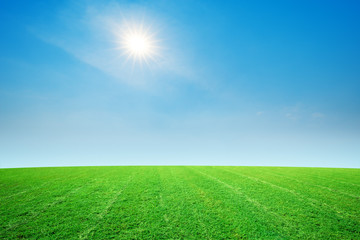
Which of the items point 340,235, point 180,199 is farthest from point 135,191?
point 340,235

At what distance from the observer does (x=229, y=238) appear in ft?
12.6

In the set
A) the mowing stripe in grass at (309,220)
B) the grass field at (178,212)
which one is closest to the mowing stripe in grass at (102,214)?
the grass field at (178,212)

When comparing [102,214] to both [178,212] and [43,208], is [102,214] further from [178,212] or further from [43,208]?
[178,212]

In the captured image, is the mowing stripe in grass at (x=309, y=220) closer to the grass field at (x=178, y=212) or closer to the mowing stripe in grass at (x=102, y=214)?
the grass field at (x=178, y=212)

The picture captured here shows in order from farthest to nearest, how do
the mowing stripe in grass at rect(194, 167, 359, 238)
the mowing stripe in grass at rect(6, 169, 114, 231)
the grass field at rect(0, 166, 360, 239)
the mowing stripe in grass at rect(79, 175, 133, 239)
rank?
1. the mowing stripe in grass at rect(6, 169, 114, 231)
2. the mowing stripe in grass at rect(194, 167, 359, 238)
3. the grass field at rect(0, 166, 360, 239)
4. the mowing stripe in grass at rect(79, 175, 133, 239)

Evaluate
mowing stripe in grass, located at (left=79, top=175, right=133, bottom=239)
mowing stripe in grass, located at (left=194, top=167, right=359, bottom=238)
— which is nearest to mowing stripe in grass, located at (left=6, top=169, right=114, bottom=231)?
mowing stripe in grass, located at (left=79, top=175, right=133, bottom=239)

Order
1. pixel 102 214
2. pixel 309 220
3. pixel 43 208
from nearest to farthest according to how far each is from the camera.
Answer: pixel 309 220, pixel 102 214, pixel 43 208

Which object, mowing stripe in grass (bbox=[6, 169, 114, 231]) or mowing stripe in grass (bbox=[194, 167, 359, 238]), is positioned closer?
mowing stripe in grass (bbox=[194, 167, 359, 238])

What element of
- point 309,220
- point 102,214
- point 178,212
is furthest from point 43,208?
point 309,220

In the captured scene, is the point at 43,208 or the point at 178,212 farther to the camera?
the point at 43,208

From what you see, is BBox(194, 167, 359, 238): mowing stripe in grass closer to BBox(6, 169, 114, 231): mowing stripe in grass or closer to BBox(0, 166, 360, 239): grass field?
BBox(0, 166, 360, 239): grass field

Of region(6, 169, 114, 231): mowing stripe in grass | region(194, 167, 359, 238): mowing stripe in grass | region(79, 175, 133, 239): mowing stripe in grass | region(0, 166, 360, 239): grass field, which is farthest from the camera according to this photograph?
region(6, 169, 114, 231): mowing stripe in grass

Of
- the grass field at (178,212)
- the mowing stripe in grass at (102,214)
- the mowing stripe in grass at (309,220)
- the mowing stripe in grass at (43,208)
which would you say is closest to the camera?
the mowing stripe in grass at (102,214)

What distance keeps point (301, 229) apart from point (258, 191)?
10.5 ft
